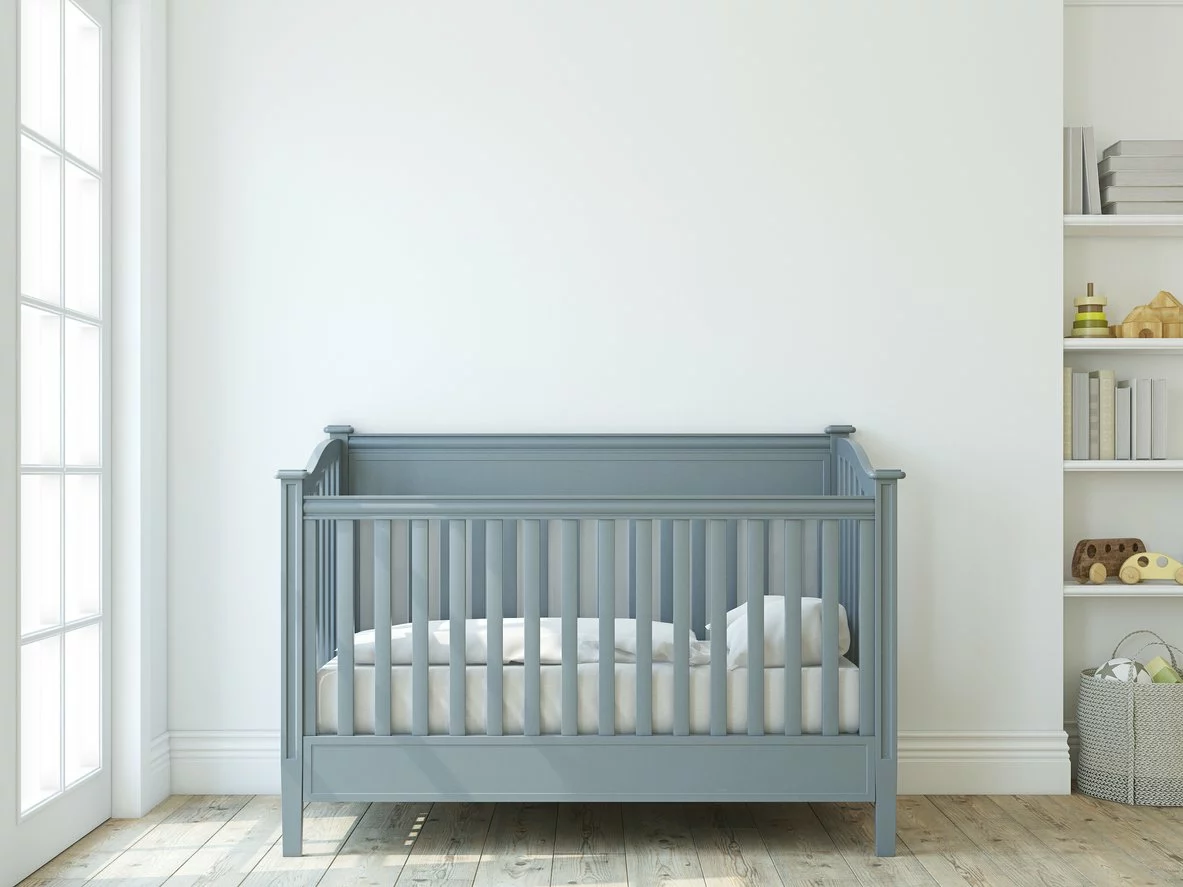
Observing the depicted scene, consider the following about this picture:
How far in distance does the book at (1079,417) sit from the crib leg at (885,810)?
1091mm

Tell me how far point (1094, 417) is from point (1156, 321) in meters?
0.31

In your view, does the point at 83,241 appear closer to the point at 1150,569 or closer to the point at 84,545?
the point at 84,545

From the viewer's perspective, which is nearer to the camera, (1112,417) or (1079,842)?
(1079,842)

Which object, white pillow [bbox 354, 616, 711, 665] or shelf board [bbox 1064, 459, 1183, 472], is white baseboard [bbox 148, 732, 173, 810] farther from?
shelf board [bbox 1064, 459, 1183, 472]

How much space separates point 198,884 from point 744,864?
1104 millimetres

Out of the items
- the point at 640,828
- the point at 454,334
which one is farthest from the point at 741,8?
the point at 640,828

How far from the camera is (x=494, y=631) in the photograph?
207 cm

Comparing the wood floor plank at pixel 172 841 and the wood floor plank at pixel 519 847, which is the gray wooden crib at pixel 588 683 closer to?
the wood floor plank at pixel 519 847

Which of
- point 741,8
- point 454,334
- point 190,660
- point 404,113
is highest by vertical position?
point 741,8

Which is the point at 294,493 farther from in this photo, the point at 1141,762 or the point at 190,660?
the point at 1141,762

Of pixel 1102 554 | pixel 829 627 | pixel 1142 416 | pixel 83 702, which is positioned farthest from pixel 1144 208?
pixel 83 702

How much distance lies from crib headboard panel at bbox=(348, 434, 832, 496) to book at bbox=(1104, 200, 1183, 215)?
1.04 m

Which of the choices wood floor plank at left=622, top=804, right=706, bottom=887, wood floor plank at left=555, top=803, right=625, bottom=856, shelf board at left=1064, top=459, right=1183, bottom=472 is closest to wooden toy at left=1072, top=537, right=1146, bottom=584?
shelf board at left=1064, top=459, right=1183, bottom=472

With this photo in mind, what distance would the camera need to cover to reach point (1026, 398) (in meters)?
2.60
